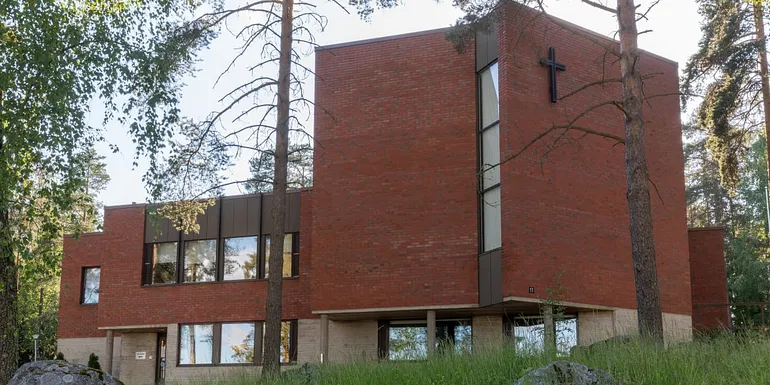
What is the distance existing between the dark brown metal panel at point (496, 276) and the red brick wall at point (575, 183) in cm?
18

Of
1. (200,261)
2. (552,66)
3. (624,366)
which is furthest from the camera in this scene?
(200,261)

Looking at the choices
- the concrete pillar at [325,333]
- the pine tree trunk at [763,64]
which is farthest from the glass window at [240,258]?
the pine tree trunk at [763,64]

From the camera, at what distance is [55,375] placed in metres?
11.9

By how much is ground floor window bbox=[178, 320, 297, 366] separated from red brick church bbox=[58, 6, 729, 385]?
7cm

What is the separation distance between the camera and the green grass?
914 cm

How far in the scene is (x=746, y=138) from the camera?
25.4 metres

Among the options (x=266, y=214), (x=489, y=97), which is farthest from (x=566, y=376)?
(x=266, y=214)

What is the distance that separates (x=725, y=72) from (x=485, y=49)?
6.95 m

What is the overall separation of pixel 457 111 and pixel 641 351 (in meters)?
Result: 12.8

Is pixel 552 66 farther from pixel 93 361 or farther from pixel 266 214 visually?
pixel 93 361

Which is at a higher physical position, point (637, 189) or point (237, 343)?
point (637, 189)

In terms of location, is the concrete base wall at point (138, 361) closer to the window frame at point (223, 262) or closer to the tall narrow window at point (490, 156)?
the window frame at point (223, 262)

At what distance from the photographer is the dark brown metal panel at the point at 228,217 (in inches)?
Answer: 1065

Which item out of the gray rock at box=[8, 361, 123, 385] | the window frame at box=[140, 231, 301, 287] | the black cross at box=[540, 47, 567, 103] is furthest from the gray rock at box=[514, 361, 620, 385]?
the window frame at box=[140, 231, 301, 287]
